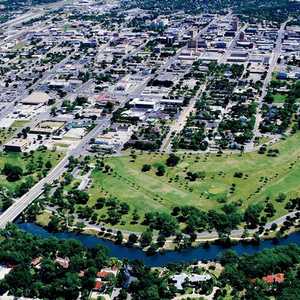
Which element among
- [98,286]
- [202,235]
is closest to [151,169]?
[202,235]

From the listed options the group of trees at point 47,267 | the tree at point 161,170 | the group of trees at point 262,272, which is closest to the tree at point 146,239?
the group of trees at point 47,267

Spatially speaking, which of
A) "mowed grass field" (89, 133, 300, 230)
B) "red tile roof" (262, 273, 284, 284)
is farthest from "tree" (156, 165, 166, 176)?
"red tile roof" (262, 273, 284, 284)

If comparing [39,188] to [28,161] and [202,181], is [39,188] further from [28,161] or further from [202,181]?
[202,181]

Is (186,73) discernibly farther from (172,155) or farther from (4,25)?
(4,25)

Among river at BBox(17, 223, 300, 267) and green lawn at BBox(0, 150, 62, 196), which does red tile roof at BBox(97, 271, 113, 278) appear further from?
green lawn at BBox(0, 150, 62, 196)

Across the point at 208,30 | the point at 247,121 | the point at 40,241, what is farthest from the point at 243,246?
the point at 208,30
